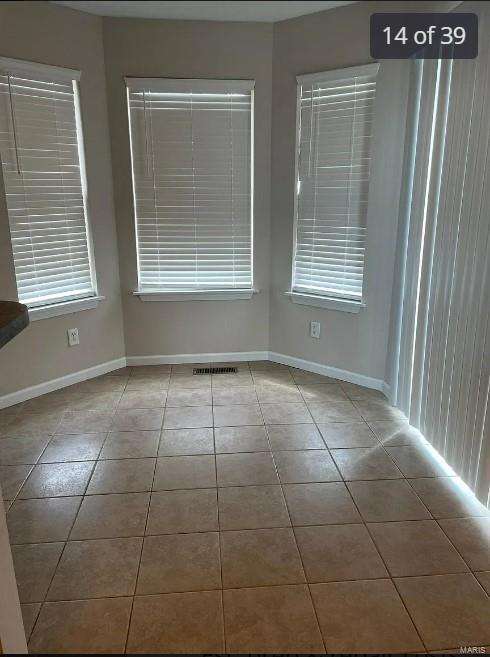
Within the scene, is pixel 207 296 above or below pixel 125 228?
below

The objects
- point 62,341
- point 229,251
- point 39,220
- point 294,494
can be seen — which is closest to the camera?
point 294,494

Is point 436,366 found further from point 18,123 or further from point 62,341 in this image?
point 18,123

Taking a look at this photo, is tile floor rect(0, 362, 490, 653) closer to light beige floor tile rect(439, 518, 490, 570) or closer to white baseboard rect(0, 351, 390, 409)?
light beige floor tile rect(439, 518, 490, 570)

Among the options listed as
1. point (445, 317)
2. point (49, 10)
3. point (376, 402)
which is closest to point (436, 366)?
point (445, 317)

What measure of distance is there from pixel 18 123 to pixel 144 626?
9.79 ft

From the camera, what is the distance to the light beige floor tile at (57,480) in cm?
236

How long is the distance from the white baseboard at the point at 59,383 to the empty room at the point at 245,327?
0.08ft

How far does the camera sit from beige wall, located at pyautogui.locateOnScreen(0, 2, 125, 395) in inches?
121

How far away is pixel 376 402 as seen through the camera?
11.1 feet

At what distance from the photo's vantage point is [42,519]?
2.16 metres

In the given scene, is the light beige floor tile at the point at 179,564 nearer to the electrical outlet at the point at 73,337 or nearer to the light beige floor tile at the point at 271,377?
the light beige floor tile at the point at 271,377

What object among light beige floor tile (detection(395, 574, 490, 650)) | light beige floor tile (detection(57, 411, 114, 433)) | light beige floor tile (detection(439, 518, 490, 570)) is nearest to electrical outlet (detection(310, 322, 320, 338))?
light beige floor tile (detection(57, 411, 114, 433))

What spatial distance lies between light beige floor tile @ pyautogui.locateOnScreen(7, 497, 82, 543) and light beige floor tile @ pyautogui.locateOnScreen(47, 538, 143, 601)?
123 millimetres

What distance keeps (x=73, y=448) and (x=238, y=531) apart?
1.20m
